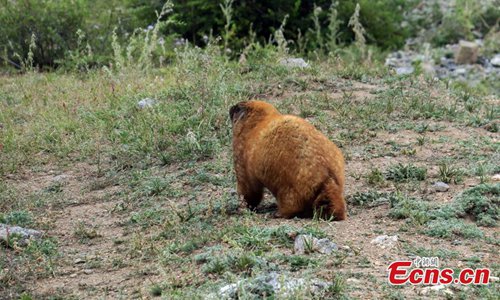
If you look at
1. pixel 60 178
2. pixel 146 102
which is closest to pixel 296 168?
pixel 60 178

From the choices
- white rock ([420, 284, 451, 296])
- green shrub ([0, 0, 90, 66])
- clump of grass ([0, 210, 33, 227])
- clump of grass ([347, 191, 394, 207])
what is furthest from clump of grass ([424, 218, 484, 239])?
green shrub ([0, 0, 90, 66])

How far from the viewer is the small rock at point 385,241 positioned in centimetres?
482

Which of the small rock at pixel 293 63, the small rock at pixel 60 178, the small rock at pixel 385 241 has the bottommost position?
the small rock at pixel 60 178

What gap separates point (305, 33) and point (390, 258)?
829cm

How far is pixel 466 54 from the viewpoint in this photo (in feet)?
46.5

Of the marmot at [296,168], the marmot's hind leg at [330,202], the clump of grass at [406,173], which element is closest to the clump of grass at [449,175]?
the clump of grass at [406,173]

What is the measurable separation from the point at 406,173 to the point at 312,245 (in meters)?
1.90

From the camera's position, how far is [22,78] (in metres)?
10.4

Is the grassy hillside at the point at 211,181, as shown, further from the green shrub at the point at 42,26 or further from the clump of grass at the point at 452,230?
the green shrub at the point at 42,26

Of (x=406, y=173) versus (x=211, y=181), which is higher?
(x=406, y=173)

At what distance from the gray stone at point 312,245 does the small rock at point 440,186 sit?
163 centimetres

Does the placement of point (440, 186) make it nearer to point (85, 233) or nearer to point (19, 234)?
point (85, 233)

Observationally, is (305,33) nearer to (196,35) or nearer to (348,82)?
(196,35)

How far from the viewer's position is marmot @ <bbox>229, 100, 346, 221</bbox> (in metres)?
5.22
